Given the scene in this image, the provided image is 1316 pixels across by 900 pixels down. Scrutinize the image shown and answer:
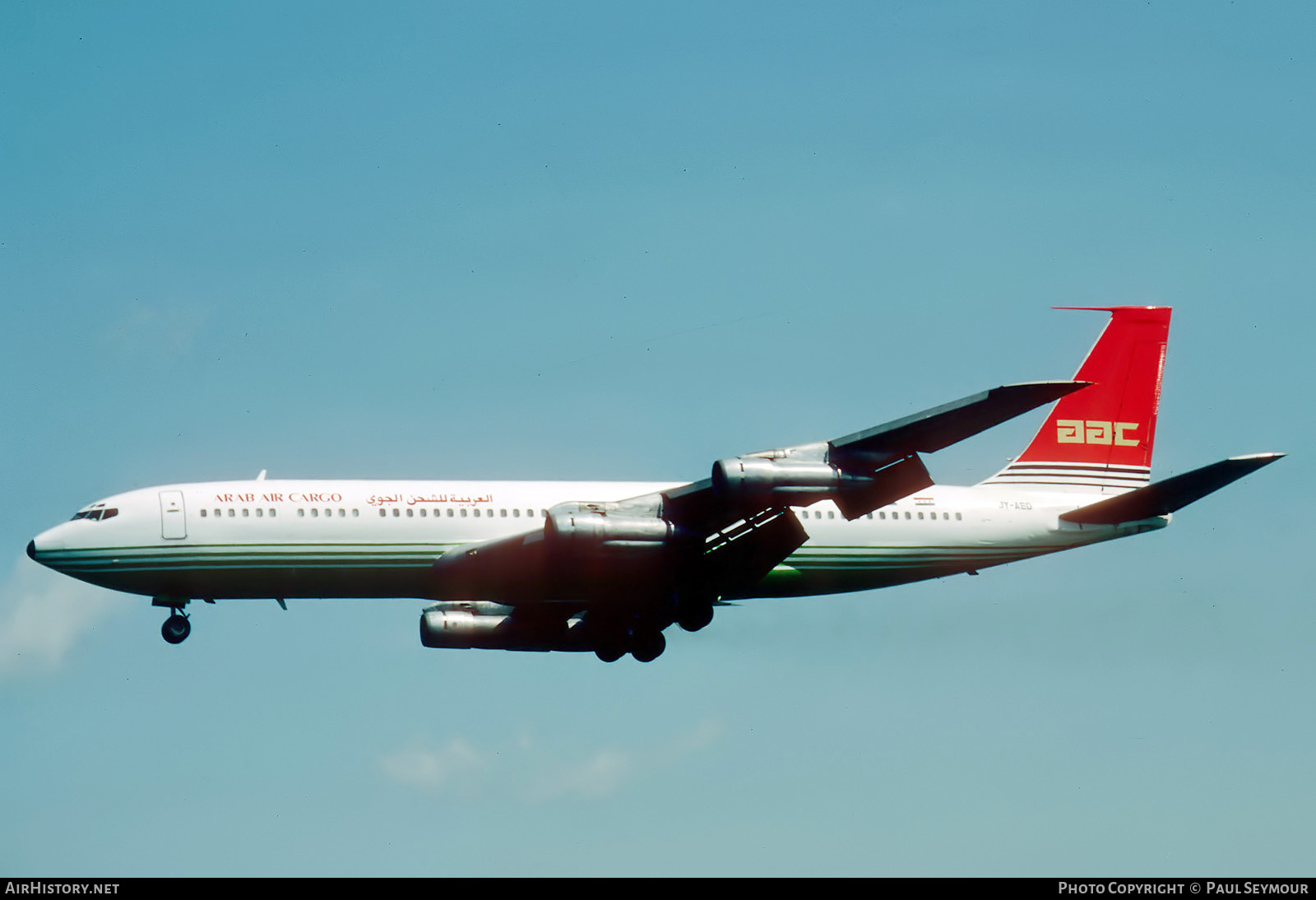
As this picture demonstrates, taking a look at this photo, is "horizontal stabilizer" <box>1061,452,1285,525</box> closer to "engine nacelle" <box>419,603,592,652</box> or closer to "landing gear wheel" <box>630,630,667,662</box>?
"landing gear wheel" <box>630,630,667,662</box>

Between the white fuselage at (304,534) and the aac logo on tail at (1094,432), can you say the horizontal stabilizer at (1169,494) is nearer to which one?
the aac logo on tail at (1094,432)

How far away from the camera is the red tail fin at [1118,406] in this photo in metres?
50.7

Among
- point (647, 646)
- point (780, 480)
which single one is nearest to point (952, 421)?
point (780, 480)

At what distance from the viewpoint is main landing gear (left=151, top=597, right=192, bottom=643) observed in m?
43.5

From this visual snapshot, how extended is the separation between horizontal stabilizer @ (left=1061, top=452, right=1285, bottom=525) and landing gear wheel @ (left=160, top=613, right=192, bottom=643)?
2677 centimetres

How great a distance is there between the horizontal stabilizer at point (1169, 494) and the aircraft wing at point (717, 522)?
6.87 meters

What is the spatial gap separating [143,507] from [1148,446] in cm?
3212

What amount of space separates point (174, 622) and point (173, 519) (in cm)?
305

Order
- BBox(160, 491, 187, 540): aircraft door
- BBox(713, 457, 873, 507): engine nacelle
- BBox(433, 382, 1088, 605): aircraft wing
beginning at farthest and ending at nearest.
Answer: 1. BBox(160, 491, 187, 540): aircraft door
2. BBox(713, 457, 873, 507): engine nacelle
3. BBox(433, 382, 1088, 605): aircraft wing

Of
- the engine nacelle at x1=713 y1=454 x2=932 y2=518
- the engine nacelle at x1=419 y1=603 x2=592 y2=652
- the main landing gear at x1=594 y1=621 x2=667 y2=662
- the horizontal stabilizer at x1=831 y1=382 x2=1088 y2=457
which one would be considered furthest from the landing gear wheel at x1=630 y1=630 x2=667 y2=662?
the horizontal stabilizer at x1=831 y1=382 x2=1088 y2=457

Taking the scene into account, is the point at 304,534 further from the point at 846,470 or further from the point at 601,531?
the point at 846,470

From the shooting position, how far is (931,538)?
46.9 m

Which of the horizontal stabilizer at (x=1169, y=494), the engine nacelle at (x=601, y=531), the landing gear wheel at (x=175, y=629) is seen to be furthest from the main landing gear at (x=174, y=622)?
the horizontal stabilizer at (x=1169, y=494)
